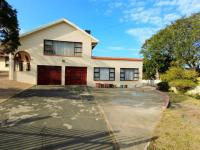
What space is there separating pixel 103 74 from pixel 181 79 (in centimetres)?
922

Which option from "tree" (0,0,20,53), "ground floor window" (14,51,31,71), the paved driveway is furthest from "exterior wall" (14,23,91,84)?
the paved driveway

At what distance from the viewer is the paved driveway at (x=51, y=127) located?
764 centimetres

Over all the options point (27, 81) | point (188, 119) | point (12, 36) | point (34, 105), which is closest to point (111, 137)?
point (188, 119)

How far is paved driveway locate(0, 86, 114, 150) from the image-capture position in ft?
25.1

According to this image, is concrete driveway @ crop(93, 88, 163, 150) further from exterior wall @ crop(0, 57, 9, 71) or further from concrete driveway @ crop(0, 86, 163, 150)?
exterior wall @ crop(0, 57, 9, 71)

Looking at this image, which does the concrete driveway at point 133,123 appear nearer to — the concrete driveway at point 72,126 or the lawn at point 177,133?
the concrete driveway at point 72,126

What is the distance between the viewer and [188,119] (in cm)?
1233

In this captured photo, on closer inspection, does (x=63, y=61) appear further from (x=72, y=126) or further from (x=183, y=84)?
(x=72, y=126)

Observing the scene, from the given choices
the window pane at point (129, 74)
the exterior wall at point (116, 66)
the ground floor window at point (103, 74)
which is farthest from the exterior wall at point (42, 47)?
the window pane at point (129, 74)

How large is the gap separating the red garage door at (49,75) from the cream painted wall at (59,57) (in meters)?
0.47

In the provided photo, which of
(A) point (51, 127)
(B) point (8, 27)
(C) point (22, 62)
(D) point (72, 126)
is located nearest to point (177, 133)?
(D) point (72, 126)

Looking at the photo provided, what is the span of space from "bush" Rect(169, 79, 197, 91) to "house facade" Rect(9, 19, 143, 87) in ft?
19.6

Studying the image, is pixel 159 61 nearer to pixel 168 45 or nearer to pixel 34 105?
pixel 168 45

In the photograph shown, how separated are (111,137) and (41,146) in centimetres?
262
